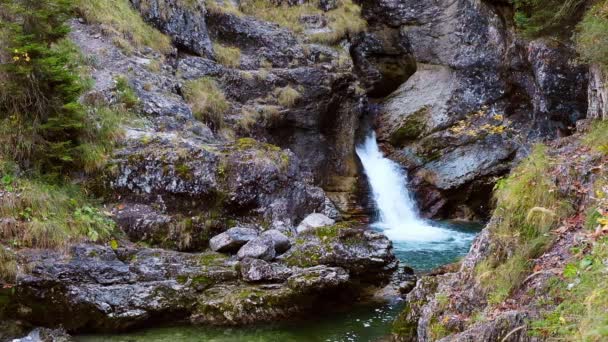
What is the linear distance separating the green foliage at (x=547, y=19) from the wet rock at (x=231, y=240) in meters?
10.7

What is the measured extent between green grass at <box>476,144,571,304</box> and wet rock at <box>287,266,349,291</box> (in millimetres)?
2576

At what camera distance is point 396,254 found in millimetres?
11812

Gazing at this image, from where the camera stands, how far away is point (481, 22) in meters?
18.1

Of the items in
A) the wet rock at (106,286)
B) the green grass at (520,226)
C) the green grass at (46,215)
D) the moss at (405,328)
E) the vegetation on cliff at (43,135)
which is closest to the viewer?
the green grass at (520,226)

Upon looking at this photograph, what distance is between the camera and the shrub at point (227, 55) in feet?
50.9

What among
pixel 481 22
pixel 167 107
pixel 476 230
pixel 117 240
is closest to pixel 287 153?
pixel 167 107

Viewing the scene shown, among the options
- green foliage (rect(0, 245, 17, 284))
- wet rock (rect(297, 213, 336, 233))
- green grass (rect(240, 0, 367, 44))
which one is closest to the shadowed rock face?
green foliage (rect(0, 245, 17, 284))

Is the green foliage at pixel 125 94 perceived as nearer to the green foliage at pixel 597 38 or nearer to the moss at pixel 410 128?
the green foliage at pixel 597 38

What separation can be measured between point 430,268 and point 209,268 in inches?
202

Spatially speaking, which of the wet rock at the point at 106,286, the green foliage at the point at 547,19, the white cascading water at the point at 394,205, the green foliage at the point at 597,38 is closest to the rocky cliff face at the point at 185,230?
the wet rock at the point at 106,286

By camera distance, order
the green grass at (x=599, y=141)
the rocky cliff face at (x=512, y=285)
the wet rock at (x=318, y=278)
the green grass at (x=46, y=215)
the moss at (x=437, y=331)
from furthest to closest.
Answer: the wet rock at (x=318, y=278) → the green grass at (x=46, y=215) → the green grass at (x=599, y=141) → the moss at (x=437, y=331) → the rocky cliff face at (x=512, y=285)

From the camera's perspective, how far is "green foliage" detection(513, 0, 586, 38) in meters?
13.5

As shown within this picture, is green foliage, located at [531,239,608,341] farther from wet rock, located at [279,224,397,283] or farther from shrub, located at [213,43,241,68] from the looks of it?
shrub, located at [213,43,241,68]

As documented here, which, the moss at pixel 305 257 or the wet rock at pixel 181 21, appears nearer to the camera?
the moss at pixel 305 257
